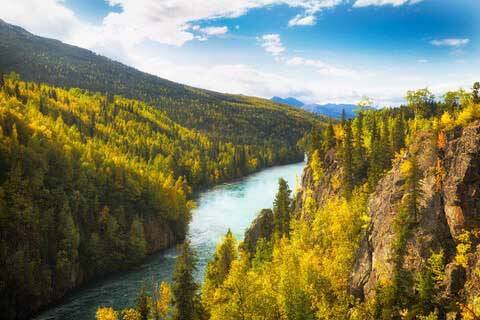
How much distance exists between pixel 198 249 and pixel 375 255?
210ft

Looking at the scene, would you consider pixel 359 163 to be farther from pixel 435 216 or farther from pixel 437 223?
pixel 437 223

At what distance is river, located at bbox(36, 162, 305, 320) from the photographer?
78625 millimetres

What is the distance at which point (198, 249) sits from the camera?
108m

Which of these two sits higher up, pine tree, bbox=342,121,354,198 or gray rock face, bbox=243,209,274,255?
pine tree, bbox=342,121,354,198

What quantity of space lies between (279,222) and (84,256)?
42.9 m

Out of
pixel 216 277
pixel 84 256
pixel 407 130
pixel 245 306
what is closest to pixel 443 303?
pixel 245 306

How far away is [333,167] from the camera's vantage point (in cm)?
9212

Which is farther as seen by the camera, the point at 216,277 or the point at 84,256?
the point at 84,256

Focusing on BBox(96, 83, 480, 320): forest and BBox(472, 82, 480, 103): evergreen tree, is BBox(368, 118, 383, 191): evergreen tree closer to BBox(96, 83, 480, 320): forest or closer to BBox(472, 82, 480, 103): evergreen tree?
BBox(96, 83, 480, 320): forest

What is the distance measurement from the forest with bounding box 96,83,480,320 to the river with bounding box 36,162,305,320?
938 centimetres

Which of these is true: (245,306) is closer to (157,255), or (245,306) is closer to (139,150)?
(157,255)

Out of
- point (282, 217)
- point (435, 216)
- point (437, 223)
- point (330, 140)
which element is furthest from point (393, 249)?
point (330, 140)

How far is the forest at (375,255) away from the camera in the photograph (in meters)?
40.5

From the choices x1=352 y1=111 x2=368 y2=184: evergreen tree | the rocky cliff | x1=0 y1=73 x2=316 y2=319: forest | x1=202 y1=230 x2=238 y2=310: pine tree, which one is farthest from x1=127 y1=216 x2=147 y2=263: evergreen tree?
the rocky cliff
